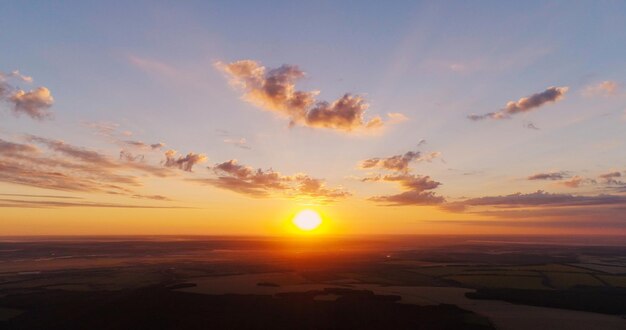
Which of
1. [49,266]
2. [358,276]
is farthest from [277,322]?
[49,266]

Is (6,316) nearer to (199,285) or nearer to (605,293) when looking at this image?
(199,285)

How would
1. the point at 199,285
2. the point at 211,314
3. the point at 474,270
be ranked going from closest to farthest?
the point at 211,314 < the point at 199,285 < the point at 474,270

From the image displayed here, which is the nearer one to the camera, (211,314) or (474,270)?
(211,314)

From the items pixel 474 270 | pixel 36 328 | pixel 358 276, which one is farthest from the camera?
pixel 474 270

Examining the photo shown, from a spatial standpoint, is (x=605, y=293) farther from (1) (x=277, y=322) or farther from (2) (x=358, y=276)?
(1) (x=277, y=322)

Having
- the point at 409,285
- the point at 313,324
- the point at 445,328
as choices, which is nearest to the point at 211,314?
the point at 313,324

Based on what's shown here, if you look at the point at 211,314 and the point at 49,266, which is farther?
the point at 49,266

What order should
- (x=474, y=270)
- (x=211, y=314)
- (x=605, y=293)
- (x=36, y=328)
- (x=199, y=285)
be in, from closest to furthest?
(x=36, y=328) → (x=211, y=314) → (x=605, y=293) → (x=199, y=285) → (x=474, y=270)

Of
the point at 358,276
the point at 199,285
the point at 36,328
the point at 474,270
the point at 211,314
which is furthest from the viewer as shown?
the point at 474,270
